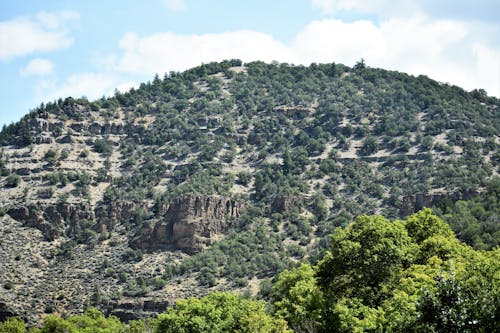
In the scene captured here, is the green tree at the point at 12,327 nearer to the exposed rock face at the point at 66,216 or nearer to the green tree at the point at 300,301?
the green tree at the point at 300,301

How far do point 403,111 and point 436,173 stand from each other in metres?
35.0

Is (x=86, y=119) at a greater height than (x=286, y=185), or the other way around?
(x=86, y=119)

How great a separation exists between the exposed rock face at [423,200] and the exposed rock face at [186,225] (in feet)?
96.6

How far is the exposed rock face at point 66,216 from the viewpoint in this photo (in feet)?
458

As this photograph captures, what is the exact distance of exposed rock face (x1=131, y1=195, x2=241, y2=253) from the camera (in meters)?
136

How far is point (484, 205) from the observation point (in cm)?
12000

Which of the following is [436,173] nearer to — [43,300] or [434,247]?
[43,300]

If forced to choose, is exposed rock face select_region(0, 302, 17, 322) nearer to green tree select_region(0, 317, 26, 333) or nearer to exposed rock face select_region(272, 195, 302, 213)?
green tree select_region(0, 317, 26, 333)

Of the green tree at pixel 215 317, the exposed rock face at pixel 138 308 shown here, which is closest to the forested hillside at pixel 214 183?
the exposed rock face at pixel 138 308

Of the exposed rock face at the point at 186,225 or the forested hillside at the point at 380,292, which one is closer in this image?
the forested hillside at the point at 380,292

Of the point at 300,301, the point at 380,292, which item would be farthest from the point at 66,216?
the point at 380,292

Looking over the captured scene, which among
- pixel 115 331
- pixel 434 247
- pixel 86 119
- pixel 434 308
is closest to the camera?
pixel 434 308

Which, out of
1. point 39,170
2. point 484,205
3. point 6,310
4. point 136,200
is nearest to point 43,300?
point 6,310

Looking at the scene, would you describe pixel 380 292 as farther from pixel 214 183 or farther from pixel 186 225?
pixel 214 183
